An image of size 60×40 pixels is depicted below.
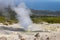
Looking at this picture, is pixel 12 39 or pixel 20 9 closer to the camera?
pixel 12 39

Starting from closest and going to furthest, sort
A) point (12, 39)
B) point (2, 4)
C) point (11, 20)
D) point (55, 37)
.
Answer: point (12, 39)
point (55, 37)
point (2, 4)
point (11, 20)

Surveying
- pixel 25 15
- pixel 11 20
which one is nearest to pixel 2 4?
pixel 25 15

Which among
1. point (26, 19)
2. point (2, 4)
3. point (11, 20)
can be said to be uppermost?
point (2, 4)

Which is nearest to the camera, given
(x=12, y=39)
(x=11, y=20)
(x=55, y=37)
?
(x=12, y=39)

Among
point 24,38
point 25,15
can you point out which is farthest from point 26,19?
point 24,38

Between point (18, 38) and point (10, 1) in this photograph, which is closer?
point (18, 38)

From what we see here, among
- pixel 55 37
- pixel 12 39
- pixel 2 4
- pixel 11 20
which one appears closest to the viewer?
pixel 12 39

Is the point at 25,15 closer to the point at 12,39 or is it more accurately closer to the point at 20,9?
the point at 20,9

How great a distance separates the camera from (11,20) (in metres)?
34.8

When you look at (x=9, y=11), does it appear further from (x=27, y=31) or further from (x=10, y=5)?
(x=27, y=31)

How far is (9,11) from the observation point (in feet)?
88.3

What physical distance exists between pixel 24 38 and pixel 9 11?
7392mm

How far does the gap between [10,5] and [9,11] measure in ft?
2.86

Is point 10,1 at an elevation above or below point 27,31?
above
